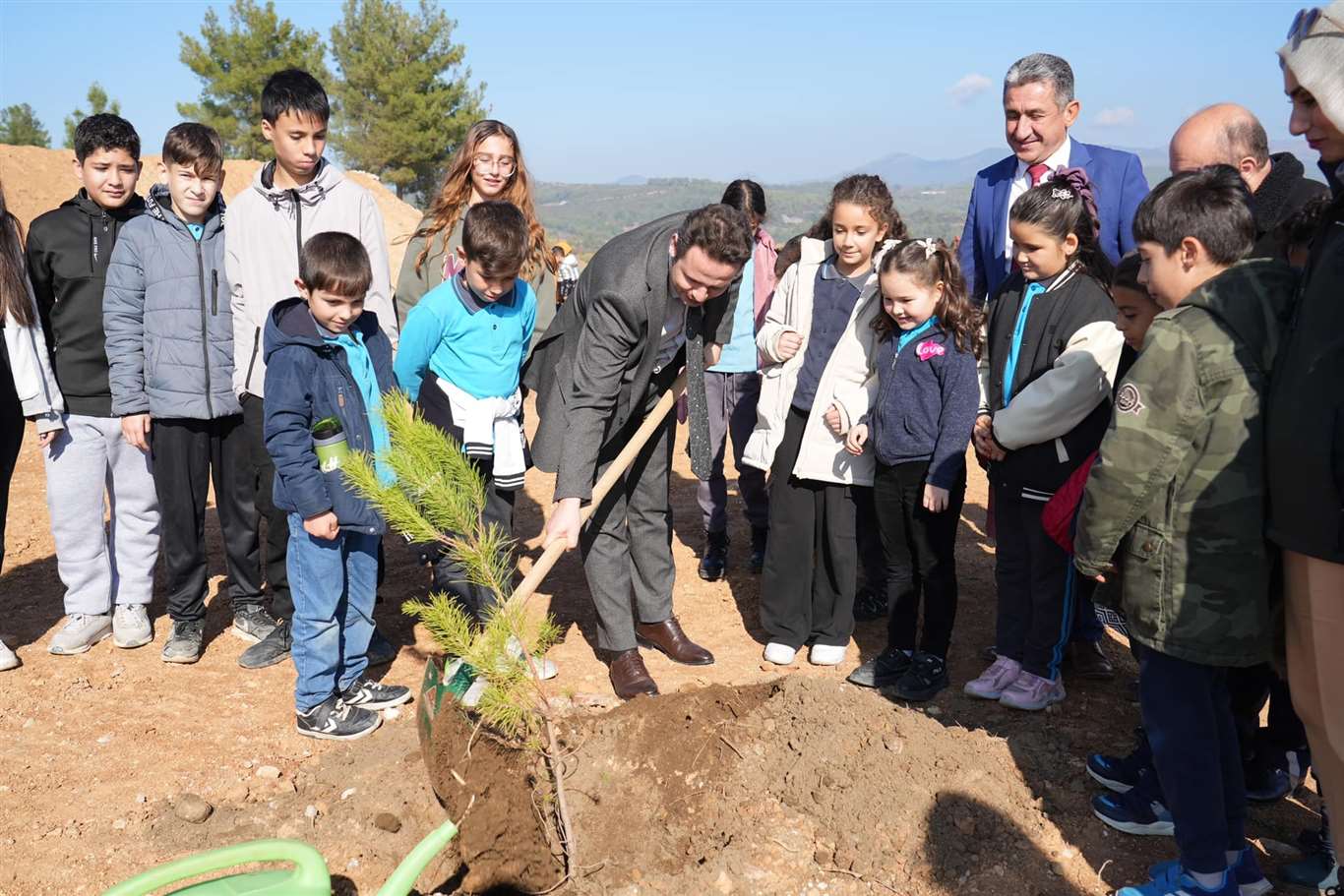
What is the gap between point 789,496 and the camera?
402cm

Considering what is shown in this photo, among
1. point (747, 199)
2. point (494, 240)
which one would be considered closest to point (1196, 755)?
point (494, 240)

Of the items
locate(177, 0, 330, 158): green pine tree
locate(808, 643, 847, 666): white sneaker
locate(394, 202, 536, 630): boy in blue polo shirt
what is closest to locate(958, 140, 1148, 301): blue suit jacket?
locate(808, 643, 847, 666): white sneaker

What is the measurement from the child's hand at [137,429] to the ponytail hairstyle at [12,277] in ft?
1.68

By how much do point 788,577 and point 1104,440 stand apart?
6.30 ft

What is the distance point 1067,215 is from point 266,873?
9.78 ft

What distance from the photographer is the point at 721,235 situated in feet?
9.93

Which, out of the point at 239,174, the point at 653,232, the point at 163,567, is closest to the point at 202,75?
the point at 239,174

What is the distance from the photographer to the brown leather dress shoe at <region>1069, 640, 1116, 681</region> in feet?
12.7

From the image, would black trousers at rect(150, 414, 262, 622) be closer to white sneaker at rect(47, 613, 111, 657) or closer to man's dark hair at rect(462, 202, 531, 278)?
white sneaker at rect(47, 613, 111, 657)

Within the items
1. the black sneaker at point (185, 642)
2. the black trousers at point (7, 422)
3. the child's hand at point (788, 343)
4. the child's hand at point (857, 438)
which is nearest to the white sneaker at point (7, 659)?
the black trousers at point (7, 422)

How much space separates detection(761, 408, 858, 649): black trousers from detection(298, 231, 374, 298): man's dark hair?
5.86ft

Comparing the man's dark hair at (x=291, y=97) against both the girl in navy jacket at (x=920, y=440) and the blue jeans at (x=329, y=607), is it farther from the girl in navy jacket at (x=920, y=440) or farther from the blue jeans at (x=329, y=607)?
the girl in navy jacket at (x=920, y=440)

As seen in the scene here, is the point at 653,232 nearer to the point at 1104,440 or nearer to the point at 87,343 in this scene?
the point at 1104,440

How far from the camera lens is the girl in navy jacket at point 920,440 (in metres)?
3.50
